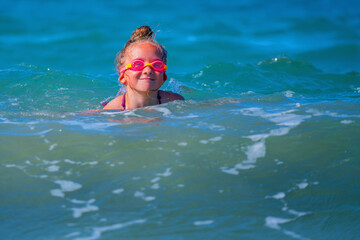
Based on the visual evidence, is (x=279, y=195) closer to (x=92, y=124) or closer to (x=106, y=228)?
(x=106, y=228)

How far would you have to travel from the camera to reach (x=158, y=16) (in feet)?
43.5

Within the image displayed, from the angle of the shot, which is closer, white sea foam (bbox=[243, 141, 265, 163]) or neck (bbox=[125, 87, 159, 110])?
white sea foam (bbox=[243, 141, 265, 163])

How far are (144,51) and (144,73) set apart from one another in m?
0.23

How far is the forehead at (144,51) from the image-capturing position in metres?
5.12

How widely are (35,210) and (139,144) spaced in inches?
40.6

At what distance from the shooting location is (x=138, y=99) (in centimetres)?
536

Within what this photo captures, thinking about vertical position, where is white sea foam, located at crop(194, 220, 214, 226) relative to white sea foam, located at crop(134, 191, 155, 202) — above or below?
below

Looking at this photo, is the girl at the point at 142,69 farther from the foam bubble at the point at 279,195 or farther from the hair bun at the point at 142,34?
the foam bubble at the point at 279,195

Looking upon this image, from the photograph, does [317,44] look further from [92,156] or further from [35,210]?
[35,210]

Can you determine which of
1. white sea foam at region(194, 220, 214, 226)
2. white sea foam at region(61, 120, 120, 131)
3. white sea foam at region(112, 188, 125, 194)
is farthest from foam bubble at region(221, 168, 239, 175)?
white sea foam at region(61, 120, 120, 131)

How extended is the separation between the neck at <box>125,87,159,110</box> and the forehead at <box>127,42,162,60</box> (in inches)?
15.3

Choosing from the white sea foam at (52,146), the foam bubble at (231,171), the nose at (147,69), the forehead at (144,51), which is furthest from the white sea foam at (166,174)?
the forehead at (144,51)

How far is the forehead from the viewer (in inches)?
202

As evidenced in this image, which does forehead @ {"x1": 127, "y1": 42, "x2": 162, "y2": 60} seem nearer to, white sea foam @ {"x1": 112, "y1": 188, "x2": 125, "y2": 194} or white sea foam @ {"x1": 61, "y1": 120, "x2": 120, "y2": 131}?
white sea foam @ {"x1": 61, "y1": 120, "x2": 120, "y2": 131}
